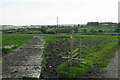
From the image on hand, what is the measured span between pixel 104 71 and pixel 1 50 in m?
13.1

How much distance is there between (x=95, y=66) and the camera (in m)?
10.2

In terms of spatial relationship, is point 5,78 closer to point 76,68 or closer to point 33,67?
point 33,67

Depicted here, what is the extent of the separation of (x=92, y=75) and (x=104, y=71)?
1413 mm

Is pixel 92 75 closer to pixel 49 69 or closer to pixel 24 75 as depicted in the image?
pixel 49 69

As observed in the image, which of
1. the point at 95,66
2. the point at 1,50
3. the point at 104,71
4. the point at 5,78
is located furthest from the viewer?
the point at 1,50

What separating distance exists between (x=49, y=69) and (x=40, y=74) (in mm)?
1352

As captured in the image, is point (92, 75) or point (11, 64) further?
point (11, 64)

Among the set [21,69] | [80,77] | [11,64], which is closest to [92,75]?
[80,77]

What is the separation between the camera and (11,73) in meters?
8.55

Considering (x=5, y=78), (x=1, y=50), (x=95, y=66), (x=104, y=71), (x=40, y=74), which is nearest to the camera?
(x=5, y=78)

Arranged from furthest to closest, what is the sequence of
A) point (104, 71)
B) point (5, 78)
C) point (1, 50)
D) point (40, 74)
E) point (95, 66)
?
1. point (1, 50)
2. point (95, 66)
3. point (104, 71)
4. point (40, 74)
5. point (5, 78)

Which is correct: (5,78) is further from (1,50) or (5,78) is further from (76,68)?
(1,50)

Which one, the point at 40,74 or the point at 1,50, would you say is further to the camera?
the point at 1,50

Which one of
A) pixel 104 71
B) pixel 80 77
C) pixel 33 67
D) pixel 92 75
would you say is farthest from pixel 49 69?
pixel 104 71
